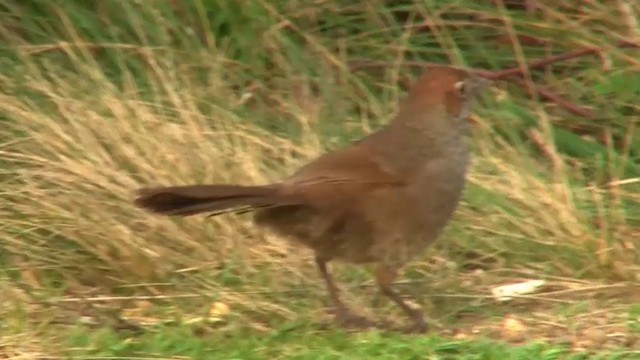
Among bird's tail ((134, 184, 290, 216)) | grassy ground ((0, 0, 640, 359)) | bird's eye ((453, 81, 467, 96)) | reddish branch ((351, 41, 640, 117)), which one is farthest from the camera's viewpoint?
reddish branch ((351, 41, 640, 117))

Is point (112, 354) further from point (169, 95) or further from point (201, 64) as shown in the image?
point (201, 64)

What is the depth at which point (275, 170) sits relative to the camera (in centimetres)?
532

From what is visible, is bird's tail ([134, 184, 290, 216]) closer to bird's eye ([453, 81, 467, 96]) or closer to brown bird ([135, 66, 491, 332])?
brown bird ([135, 66, 491, 332])

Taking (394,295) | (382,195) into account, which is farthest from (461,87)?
(394,295)

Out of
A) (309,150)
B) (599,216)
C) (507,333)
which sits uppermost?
(309,150)

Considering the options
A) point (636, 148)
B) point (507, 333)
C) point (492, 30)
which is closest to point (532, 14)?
point (492, 30)

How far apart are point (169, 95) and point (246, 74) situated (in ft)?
2.00

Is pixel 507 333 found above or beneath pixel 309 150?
beneath

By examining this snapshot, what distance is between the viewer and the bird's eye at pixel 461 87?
14.5ft

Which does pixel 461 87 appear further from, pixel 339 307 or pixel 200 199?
pixel 200 199

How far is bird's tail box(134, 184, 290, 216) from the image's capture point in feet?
13.2

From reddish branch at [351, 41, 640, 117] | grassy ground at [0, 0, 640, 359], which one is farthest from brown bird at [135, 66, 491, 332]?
reddish branch at [351, 41, 640, 117]

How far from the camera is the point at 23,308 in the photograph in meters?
4.39

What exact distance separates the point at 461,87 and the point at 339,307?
28.8 inches
